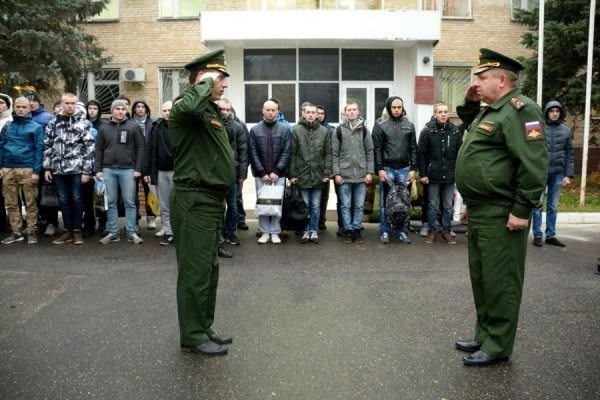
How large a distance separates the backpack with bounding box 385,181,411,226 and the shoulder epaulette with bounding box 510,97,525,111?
14.4 ft

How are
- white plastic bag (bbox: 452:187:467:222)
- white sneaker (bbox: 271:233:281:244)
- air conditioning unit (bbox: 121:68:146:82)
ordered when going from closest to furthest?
white sneaker (bbox: 271:233:281:244) < white plastic bag (bbox: 452:187:467:222) < air conditioning unit (bbox: 121:68:146:82)

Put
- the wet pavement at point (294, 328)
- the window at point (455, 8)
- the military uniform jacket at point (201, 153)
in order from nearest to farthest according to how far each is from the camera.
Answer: the wet pavement at point (294, 328) < the military uniform jacket at point (201, 153) < the window at point (455, 8)

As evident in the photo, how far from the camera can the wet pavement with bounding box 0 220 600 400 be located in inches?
147

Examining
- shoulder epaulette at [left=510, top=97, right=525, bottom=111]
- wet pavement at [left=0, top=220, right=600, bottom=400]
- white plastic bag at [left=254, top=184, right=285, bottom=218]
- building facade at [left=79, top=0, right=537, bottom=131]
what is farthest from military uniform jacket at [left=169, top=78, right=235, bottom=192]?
building facade at [left=79, top=0, right=537, bottom=131]

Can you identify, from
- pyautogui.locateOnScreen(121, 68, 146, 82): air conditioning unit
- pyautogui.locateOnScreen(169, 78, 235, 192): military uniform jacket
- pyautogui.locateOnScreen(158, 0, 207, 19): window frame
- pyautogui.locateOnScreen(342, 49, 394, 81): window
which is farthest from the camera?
pyautogui.locateOnScreen(158, 0, 207, 19): window frame

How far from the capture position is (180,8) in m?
19.8

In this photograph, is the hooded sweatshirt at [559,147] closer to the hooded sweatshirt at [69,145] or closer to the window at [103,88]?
the hooded sweatshirt at [69,145]

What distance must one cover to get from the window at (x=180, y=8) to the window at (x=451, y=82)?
8.53 meters

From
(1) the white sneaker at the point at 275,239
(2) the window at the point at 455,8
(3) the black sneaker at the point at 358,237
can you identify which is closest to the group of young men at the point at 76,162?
(1) the white sneaker at the point at 275,239

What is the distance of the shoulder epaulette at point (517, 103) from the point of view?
13.1 feet

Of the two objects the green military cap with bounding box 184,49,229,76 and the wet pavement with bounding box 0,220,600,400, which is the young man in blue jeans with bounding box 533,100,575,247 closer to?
the wet pavement with bounding box 0,220,600,400

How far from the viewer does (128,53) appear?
782 inches

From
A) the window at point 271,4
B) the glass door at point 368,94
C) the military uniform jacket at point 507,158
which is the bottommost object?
the military uniform jacket at point 507,158

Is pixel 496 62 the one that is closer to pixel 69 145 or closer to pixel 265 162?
pixel 265 162
